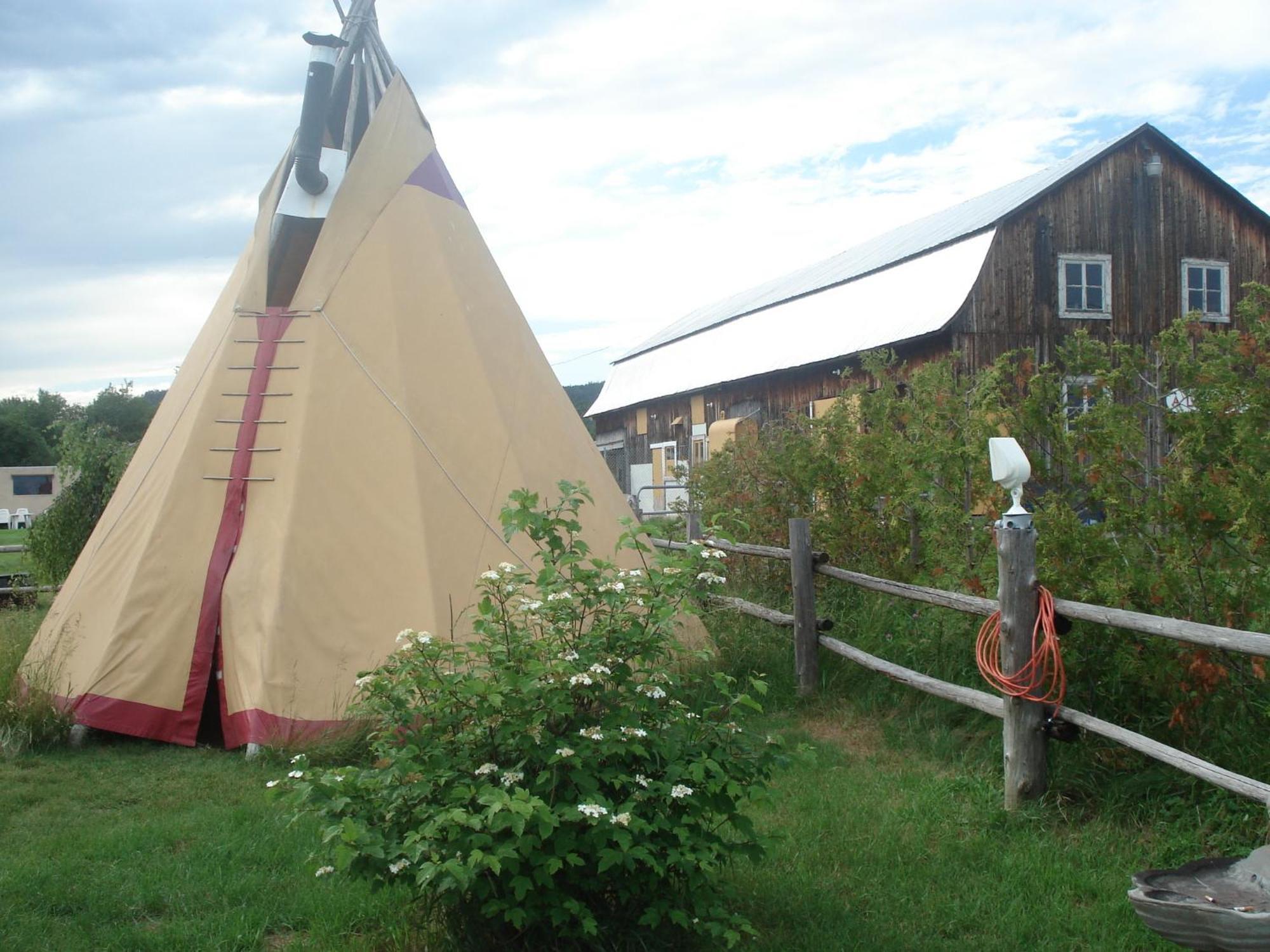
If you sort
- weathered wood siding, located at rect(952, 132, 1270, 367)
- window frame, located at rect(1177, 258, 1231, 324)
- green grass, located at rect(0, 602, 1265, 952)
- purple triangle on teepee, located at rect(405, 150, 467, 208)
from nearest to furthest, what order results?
1. green grass, located at rect(0, 602, 1265, 952)
2. purple triangle on teepee, located at rect(405, 150, 467, 208)
3. weathered wood siding, located at rect(952, 132, 1270, 367)
4. window frame, located at rect(1177, 258, 1231, 324)

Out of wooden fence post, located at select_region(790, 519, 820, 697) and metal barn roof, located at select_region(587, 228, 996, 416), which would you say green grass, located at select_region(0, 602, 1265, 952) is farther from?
metal barn roof, located at select_region(587, 228, 996, 416)

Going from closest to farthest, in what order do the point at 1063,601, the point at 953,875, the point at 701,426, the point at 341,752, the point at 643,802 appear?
the point at 643,802
the point at 953,875
the point at 1063,601
the point at 341,752
the point at 701,426

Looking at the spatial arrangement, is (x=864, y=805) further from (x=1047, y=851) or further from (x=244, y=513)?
(x=244, y=513)

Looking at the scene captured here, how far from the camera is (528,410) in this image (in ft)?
22.6

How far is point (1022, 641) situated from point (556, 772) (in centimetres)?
236

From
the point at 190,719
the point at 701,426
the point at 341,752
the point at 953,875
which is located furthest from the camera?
the point at 701,426

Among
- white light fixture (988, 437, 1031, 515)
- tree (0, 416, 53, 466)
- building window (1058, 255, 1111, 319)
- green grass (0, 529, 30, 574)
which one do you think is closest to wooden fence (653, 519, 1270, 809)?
white light fixture (988, 437, 1031, 515)

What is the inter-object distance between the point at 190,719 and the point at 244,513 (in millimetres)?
1142

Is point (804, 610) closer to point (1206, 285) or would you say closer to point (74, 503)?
point (74, 503)

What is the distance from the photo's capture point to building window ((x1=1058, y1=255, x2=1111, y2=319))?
631 inches

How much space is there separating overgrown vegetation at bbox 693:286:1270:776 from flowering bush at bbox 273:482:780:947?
0.63 meters

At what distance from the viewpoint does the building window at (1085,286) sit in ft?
52.5

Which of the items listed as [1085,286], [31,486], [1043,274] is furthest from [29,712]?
[31,486]

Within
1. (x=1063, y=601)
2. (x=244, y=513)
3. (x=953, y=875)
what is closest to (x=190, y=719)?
(x=244, y=513)
